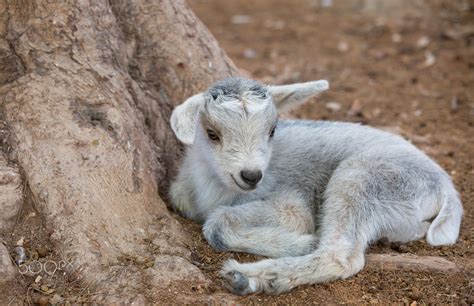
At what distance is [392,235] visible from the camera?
5285 millimetres

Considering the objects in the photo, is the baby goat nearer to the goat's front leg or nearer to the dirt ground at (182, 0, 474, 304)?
the goat's front leg

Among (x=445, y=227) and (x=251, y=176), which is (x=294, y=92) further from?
(x=445, y=227)

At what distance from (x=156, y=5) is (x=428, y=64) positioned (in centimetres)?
573

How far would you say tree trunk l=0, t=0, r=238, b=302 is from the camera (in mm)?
4613

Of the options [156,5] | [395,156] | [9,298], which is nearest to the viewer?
[9,298]

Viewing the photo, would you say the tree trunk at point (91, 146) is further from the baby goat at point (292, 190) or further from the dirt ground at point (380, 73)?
the dirt ground at point (380, 73)

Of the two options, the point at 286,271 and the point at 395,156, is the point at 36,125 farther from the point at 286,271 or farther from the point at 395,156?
the point at 395,156

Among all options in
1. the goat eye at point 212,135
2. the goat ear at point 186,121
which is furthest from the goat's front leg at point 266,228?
the goat ear at point 186,121

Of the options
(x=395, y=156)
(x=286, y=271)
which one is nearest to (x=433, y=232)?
(x=395, y=156)

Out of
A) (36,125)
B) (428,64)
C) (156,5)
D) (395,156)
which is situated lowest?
(428,64)

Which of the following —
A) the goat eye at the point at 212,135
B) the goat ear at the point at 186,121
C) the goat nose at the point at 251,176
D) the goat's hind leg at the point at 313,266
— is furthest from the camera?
the goat eye at the point at 212,135

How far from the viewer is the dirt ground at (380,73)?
468 cm

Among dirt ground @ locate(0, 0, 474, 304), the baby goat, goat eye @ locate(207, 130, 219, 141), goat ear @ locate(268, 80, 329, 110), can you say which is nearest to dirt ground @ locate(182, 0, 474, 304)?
dirt ground @ locate(0, 0, 474, 304)

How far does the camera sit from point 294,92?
18.3ft
